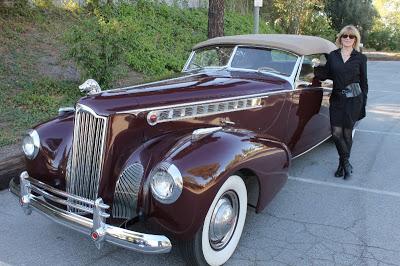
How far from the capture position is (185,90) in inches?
150

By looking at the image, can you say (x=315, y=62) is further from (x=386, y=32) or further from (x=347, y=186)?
(x=386, y=32)

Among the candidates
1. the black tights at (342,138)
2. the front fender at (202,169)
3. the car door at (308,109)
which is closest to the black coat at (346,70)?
the car door at (308,109)

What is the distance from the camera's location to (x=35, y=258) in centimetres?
341

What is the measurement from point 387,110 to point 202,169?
24.8 ft

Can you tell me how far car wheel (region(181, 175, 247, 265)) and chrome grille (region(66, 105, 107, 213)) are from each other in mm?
849

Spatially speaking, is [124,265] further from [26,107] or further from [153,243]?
[26,107]

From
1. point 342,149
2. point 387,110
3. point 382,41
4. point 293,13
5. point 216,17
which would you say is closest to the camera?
point 342,149

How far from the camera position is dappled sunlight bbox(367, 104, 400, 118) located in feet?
29.2

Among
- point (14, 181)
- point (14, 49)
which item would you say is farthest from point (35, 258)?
point (14, 49)

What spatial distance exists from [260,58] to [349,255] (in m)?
2.45

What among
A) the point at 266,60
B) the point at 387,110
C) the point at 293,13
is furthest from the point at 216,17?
the point at 293,13

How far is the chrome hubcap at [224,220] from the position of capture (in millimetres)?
3227

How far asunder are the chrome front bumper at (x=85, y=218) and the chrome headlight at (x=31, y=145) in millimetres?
182

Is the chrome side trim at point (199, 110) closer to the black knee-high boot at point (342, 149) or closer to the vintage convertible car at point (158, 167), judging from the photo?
the vintage convertible car at point (158, 167)
